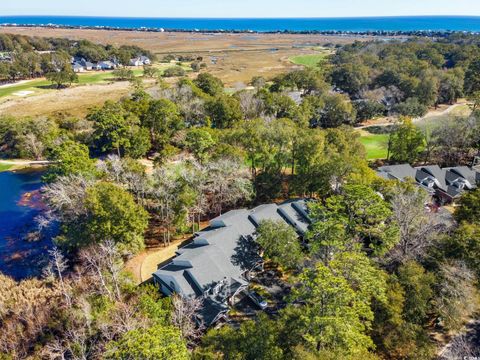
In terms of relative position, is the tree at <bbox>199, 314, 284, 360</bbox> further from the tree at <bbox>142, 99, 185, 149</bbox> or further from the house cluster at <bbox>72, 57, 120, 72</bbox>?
the house cluster at <bbox>72, 57, 120, 72</bbox>

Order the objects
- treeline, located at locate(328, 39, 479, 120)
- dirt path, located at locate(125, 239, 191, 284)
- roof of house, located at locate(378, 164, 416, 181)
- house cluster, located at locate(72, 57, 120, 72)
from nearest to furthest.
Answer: dirt path, located at locate(125, 239, 191, 284)
roof of house, located at locate(378, 164, 416, 181)
treeline, located at locate(328, 39, 479, 120)
house cluster, located at locate(72, 57, 120, 72)

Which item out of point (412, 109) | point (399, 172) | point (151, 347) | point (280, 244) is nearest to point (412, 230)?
point (280, 244)

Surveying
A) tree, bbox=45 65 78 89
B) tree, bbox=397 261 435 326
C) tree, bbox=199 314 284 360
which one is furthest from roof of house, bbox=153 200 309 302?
tree, bbox=45 65 78 89

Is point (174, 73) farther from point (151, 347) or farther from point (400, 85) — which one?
point (151, 347)

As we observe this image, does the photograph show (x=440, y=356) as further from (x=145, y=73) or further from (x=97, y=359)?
(x=145, y=73)

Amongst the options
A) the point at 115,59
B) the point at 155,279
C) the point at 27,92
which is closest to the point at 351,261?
the point at 155,279

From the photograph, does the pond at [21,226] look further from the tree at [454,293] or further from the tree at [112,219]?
the tree at [454,293]

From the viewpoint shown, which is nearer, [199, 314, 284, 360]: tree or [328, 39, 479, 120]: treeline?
[199, 314, 284, 360]: tree

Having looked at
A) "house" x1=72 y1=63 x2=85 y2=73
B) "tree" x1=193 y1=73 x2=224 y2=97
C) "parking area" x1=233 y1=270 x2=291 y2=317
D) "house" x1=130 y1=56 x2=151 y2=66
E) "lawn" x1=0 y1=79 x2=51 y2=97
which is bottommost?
"parking area" x1=233 y1=270 x2=291 y2=317
